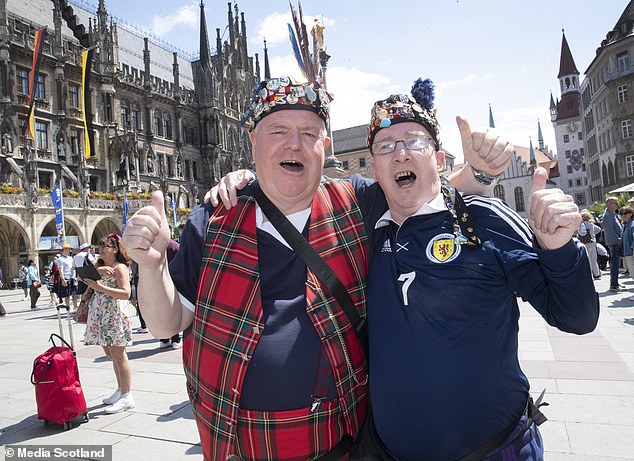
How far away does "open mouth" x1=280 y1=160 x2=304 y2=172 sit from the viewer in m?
2.34

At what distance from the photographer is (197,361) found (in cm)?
218

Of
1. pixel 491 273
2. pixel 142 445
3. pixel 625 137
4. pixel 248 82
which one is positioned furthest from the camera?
pixel 248 82

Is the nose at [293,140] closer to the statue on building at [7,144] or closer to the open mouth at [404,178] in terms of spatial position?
the open mouth at [404,178]

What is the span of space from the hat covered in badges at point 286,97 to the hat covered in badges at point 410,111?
29cm

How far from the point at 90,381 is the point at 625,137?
171 feet

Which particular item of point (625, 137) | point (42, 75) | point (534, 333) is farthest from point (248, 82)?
point (534, 333)

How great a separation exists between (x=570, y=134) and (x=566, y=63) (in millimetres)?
14703

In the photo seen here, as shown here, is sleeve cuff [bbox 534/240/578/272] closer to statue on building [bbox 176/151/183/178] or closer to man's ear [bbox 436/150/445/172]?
man's ear [bbox 436/150/445/172]

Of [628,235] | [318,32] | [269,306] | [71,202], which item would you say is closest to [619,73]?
[318,32]

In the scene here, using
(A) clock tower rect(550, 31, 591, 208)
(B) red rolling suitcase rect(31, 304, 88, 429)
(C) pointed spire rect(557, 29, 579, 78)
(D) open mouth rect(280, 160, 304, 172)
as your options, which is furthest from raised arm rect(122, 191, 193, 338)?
(C) pointed spire rect(557, 29, 579, 78)

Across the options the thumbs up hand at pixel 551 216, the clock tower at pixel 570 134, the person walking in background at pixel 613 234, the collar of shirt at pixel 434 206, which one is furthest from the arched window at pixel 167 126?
the clock tower at pixel 570 134

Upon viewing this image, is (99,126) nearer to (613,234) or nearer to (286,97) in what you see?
(613,234)

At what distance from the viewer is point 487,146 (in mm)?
2033

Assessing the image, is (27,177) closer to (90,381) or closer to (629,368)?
(90,381)
